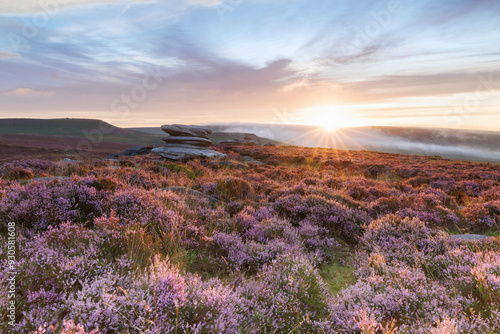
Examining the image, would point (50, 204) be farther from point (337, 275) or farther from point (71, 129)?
point (71, 129)

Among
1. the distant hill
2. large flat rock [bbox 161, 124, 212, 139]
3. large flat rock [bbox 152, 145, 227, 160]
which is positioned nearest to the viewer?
large flat rock [bbox 152, 145, 227, 160]

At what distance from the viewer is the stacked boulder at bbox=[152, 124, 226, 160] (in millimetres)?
23169

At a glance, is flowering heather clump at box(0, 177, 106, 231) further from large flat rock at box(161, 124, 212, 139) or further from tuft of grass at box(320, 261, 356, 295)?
large flat rock at box(161, 124, 212, 139)

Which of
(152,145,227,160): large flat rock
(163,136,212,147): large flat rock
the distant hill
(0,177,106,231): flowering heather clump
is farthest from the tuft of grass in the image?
the distant hill

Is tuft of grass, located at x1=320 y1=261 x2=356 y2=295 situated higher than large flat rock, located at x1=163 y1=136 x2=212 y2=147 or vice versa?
large flat rock, located at x1=163 y1=136 x2=212 y2=147

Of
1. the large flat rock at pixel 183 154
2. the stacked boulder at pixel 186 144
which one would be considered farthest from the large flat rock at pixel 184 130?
the large flat rock at pixel 183 154

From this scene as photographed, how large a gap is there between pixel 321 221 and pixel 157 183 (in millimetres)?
6209

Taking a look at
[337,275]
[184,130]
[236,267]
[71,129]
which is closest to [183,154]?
[184,130]

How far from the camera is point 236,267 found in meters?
3.94

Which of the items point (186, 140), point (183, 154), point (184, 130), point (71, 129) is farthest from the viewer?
point (71, 129)

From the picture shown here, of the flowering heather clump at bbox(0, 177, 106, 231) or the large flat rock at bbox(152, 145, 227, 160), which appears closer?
the flowering heather clump at bbox(0, 177, 106, 231)

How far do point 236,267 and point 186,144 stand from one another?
25.3m

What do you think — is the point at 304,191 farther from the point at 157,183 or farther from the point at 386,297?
the point at 386,297

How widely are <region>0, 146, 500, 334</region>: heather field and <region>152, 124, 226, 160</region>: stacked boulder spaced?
52.3 ft
